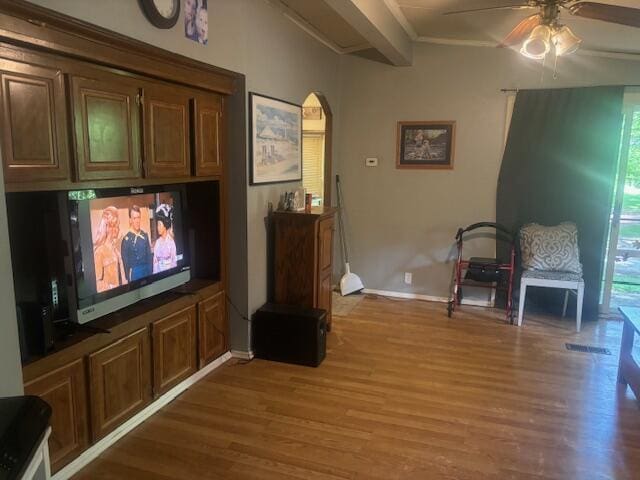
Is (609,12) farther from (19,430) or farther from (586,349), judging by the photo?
(19,430)

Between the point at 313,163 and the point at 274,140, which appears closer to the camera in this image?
the point at 274,140

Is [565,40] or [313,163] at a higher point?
[565,40]

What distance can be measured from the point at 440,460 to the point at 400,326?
1.96 metres

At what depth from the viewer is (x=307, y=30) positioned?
402 cm

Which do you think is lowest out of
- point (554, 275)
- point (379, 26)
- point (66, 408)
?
point (66, 408)

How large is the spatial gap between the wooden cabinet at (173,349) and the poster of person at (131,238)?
33cm

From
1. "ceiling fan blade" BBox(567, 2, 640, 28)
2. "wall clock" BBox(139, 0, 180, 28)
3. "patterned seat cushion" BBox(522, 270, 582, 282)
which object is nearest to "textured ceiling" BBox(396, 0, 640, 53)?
"ceiling fan blade" BBox(567, 2, 640, 28)

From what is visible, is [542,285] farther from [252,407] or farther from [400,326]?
[252,407]

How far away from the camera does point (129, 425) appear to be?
2.55m

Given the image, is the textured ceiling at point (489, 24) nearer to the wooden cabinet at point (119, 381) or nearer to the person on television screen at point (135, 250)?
the person on television screen at point (135, 250)

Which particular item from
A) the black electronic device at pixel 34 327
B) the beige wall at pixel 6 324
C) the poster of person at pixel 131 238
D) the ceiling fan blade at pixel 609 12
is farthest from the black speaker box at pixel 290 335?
the ceiling fan blade at pixel 609 12

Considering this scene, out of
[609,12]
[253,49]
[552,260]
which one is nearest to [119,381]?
[253,49]

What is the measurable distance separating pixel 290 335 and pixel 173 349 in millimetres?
872

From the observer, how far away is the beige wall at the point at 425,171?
14.8ft
